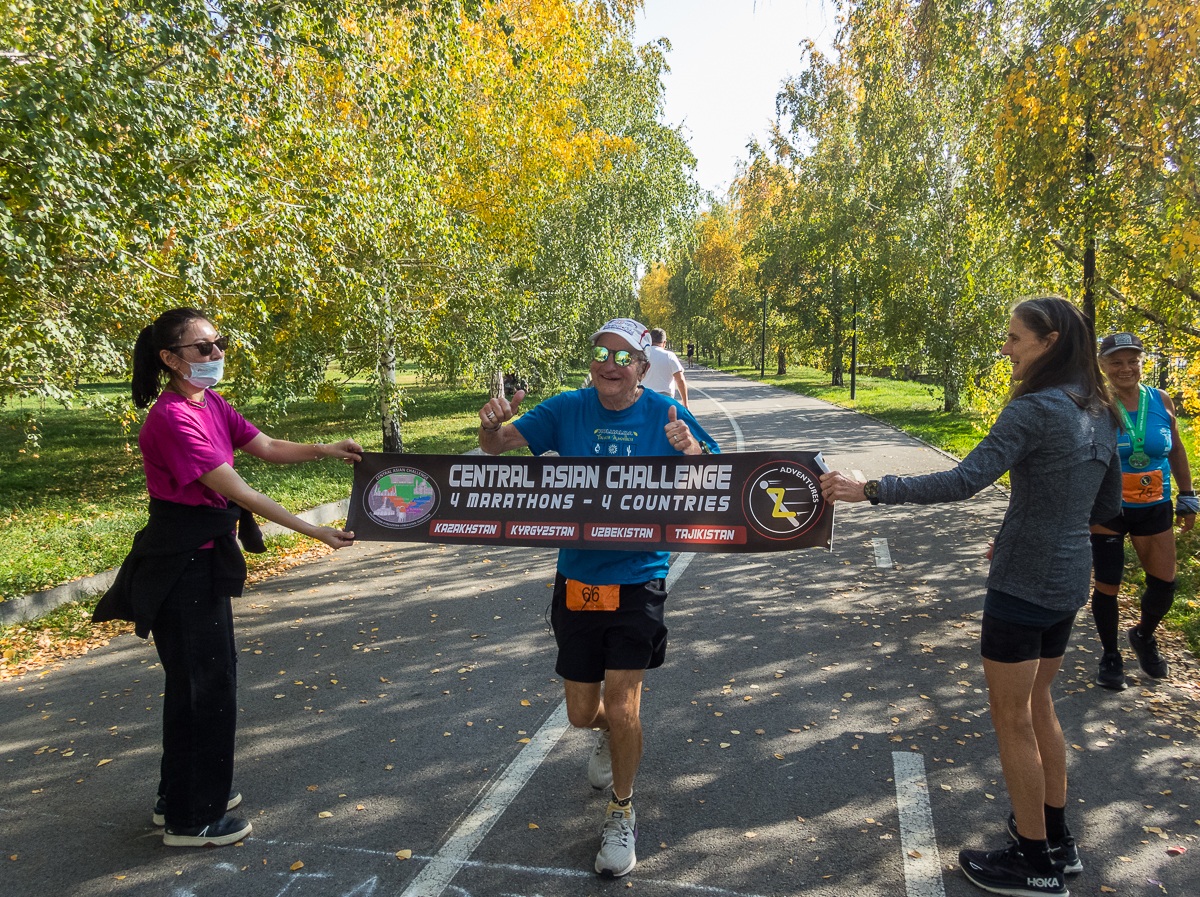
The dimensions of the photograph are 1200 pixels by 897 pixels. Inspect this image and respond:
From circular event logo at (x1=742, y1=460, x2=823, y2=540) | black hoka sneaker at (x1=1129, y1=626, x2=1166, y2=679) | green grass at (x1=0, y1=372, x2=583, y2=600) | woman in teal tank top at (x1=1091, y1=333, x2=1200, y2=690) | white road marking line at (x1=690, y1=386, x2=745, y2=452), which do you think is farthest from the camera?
white road marking line at (x1=690, y1=386, x2=745, y2=452)

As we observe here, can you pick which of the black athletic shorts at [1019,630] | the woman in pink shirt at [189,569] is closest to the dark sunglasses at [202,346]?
the woman in pink shirt at [189,569]

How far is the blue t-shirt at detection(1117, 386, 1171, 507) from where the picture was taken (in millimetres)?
5039

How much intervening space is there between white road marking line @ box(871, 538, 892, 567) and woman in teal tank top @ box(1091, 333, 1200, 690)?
301 centimetres

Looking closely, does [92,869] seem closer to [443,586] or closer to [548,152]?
[443,586]

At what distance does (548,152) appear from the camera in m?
16.8

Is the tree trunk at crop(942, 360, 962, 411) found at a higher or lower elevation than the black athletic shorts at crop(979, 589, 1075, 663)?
higher

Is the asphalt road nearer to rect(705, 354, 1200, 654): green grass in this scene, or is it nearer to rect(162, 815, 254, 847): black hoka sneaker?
rect(162, 815, 254, 847): black hoka sneaker

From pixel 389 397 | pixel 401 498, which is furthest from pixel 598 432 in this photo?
pixel 389 397

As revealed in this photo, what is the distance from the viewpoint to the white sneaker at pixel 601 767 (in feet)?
12.9

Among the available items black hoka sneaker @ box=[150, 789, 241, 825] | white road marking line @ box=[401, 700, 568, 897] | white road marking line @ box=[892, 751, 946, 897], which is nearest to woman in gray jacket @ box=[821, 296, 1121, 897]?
white road marking line @ box=[892, 751, 946, 897]

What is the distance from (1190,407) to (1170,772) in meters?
7.13

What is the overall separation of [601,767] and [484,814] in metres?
0.60

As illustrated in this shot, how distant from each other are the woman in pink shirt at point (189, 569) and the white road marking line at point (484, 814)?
943mm

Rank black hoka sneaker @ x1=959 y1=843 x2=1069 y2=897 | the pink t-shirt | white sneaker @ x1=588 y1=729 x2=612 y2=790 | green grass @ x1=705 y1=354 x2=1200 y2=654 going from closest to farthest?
black hoka sneaker @ x1=959 y1=843 x2=1069 y2=897, the pink t-shirt, white sneaker @ x1=588 y1=729 x2=612 y2=790, green grass @ x1=705 y1=354 x2=1200 y2=654
